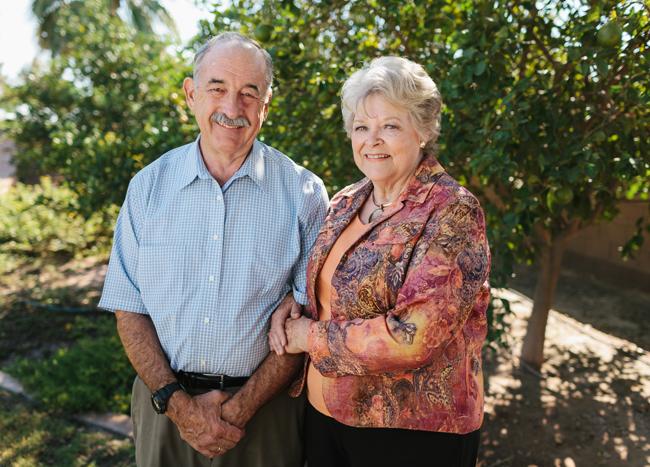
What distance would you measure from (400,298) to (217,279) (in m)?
0.75

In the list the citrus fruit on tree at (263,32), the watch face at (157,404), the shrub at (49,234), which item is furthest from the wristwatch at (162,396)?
the shrub at (49,234)

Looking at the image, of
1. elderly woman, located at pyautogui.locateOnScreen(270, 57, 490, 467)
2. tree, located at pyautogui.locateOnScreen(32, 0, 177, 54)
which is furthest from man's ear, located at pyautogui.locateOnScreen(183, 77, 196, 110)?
tree, located at pyautogui.locateOnScreen(32, 0, 177, 54)

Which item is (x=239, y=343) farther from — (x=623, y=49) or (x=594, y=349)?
(x=594, y=349)

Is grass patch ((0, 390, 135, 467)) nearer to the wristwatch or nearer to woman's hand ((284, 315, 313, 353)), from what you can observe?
the wristwatch

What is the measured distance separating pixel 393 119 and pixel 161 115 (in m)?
3.79

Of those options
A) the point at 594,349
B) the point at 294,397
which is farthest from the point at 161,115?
the point at 594,349

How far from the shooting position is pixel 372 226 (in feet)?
6.43

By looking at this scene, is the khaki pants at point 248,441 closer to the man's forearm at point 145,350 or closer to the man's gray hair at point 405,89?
the man's forearm at point 145,350

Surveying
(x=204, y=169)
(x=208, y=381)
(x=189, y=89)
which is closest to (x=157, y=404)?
(x=208, y=381)

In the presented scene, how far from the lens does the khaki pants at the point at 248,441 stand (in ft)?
7.66

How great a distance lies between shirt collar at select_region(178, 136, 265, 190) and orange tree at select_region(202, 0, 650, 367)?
759 mm

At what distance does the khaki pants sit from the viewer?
7.66 feet

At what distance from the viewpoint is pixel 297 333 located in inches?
83.0

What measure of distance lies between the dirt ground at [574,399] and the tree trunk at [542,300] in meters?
0.15
